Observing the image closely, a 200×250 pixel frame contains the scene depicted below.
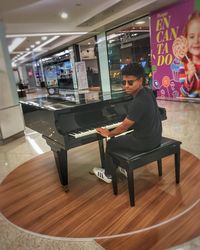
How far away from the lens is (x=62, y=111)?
2.41m

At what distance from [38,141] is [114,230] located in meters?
3.30

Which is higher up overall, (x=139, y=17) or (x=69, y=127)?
(x=139, y=17)

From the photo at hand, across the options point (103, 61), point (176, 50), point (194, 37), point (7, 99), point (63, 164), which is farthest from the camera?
point (103, 61)

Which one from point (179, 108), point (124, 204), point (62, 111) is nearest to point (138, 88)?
point (62, 111)

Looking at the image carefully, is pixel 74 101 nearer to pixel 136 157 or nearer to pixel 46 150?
pixel 136 157

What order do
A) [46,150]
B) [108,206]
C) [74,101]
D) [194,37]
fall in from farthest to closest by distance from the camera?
[194,37], [46,150], [74,101], [108,206]

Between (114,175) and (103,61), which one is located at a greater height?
(103,61)

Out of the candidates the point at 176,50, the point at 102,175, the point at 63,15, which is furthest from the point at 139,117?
the point at 63,15

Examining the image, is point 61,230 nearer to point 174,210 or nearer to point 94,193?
point 94,193

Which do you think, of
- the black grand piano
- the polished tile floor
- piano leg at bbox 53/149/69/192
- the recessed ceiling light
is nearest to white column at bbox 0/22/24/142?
the polished tile floor

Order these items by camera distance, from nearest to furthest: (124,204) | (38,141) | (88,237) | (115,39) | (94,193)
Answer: (88,237), (124,204), (94,193), (38,141), (115,39)

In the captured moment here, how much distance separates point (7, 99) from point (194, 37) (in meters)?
5.27

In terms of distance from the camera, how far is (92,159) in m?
3.67

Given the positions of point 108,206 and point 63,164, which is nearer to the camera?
point 108,206
